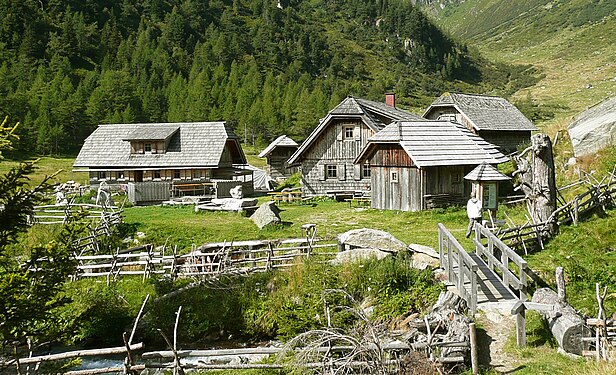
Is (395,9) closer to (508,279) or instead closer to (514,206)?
(514,206)

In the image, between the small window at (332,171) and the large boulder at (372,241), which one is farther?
the small window at (332,171)

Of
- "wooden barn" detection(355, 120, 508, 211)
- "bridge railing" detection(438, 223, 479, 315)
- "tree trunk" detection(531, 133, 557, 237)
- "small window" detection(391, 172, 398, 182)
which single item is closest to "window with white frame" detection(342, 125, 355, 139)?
A: "wooden barn" detection(355, 120, 508, 211)

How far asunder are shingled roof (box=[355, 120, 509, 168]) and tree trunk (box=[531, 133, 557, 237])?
32.2 feet

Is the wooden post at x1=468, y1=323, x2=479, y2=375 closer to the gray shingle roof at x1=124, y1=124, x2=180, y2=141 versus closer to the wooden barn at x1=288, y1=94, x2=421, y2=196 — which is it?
the wooden barn at x1=288, y1=94, x2=421, y2=196

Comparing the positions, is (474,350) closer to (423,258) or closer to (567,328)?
(567,328)

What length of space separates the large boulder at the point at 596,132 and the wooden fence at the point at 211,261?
15.7 m

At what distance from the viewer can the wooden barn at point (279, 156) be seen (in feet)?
168

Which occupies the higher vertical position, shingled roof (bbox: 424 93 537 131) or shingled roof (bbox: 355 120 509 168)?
shingled roof (bbox: 424 93 537 131)

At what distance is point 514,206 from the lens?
Result: 26.5 m

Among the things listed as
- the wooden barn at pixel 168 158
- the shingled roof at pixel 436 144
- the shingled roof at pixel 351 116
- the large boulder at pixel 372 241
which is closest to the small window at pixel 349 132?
the shingled roof at pixel 351 116

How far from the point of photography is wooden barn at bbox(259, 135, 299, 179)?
51.3m

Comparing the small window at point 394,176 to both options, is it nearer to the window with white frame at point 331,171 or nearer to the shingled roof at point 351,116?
the shingled roof at point 351,116

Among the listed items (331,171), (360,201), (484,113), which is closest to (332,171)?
(331,171)

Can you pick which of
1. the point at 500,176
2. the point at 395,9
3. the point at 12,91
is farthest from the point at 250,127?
the point at 395,9
